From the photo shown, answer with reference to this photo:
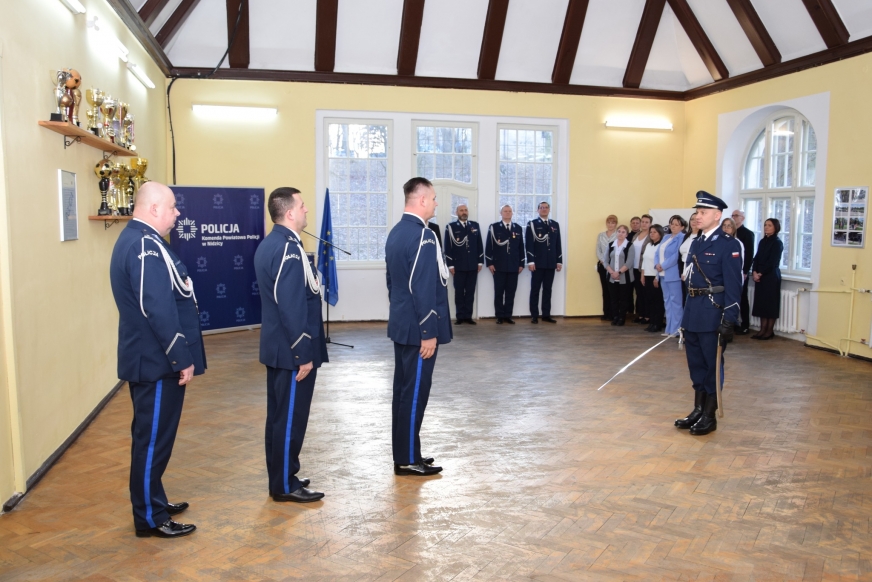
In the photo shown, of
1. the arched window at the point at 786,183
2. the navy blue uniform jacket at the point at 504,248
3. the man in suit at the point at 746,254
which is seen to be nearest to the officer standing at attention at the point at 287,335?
the navy blue uniform jacket at the point at 504,248

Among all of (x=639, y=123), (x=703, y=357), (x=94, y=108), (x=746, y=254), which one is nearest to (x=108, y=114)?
(x=94, y=108)

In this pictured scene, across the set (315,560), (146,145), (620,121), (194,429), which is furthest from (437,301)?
(620,121)

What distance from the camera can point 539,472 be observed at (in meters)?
4.33

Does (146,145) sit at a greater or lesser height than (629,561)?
greater

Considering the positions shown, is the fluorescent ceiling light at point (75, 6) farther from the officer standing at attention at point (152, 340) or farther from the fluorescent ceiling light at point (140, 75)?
the officer standing at attention at point (152, 340)

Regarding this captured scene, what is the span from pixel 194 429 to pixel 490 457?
6.95 feet

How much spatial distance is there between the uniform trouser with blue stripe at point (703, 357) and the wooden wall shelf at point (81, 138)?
4.28m

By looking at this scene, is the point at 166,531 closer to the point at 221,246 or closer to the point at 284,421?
the point at 284,421

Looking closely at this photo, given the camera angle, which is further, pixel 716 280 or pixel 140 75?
pixel 140 75

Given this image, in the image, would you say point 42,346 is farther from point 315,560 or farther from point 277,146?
point 277,146

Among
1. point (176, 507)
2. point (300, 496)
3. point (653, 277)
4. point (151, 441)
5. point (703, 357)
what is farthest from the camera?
point (653, 277)

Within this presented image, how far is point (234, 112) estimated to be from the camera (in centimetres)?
1009

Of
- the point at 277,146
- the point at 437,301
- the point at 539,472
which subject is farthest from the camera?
the point at 277,146

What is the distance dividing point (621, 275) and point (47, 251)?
25.8 feet
